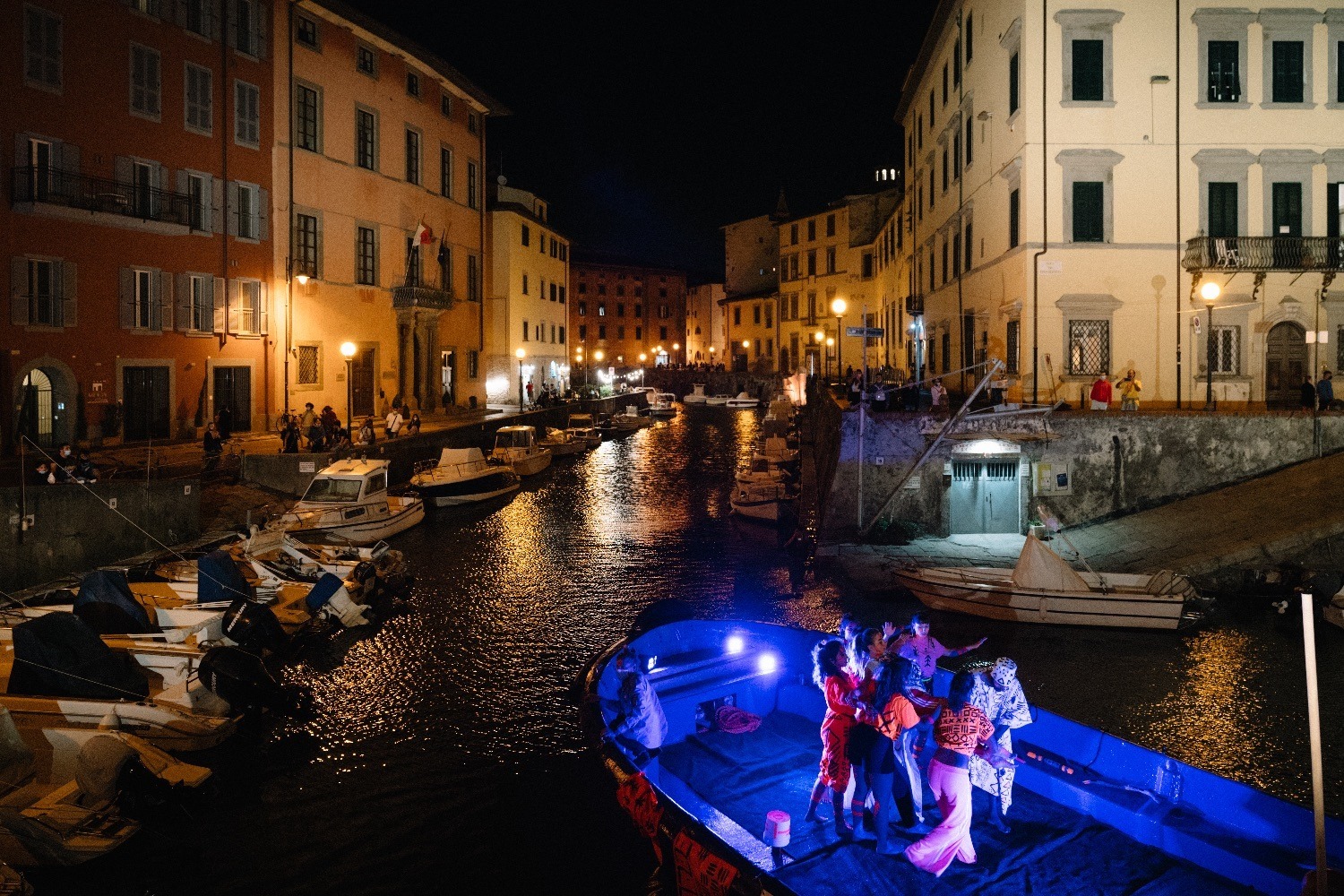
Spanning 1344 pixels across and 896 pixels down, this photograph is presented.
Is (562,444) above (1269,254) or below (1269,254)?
below

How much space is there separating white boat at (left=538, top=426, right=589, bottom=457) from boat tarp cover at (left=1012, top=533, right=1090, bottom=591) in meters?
28.2

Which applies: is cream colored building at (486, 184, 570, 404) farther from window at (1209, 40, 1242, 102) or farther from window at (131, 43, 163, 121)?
window at (1209, 40, 1242, 102)

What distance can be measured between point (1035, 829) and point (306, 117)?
34254 mm

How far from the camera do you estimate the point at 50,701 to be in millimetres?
11227

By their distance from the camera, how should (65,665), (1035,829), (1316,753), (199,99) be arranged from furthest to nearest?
(199,99)
(65,665)
(1035,829)
(1316,753)

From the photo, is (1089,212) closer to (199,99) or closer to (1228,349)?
(1228,349)

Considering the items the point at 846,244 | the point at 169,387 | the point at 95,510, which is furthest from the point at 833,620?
the point at 846,244

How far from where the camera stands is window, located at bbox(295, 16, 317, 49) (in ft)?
110

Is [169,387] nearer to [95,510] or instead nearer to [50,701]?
[95,510]

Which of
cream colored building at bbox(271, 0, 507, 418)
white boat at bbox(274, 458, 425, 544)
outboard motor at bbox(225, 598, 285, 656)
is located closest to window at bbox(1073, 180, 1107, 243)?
white boat at bbox(274, 458, 425, 544)

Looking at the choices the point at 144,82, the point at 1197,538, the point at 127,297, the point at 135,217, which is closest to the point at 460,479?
the point at 127,297

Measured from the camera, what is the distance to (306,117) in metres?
34.2

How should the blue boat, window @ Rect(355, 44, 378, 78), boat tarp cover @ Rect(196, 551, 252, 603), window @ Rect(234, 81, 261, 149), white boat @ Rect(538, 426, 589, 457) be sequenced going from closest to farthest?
the blue boat → boat tarp cover @ Rect(196, 551, 252, 603) → window @ Rect(234, 81, 261, 149) → window @ Rect(355, 44, 378, 78) → white boat @ Rect(538, 426, 589, 457)

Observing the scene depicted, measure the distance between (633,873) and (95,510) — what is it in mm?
14701
